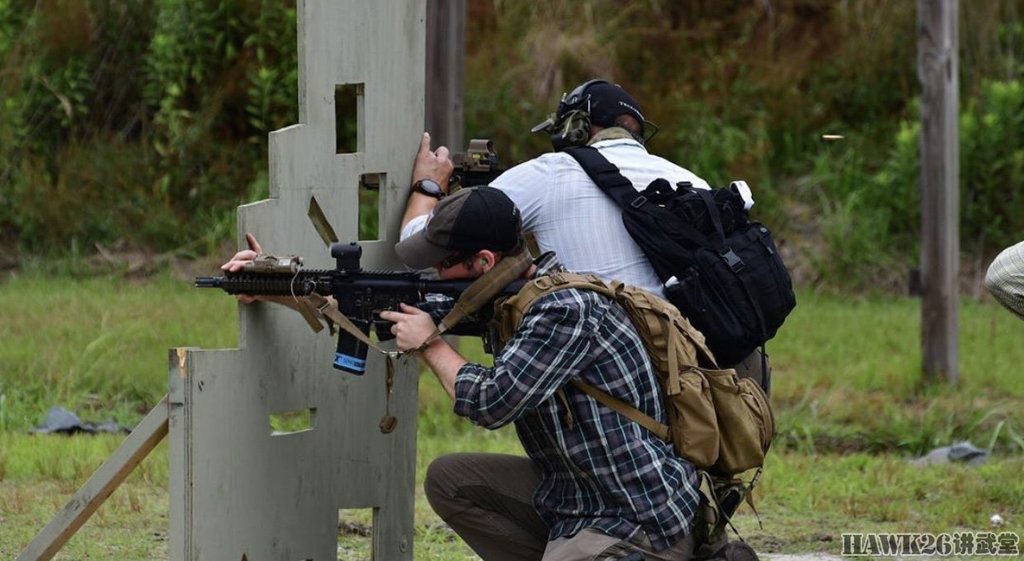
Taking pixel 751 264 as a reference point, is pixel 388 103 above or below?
above

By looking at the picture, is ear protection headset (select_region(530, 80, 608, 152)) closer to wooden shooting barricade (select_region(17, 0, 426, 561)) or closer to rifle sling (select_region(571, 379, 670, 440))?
wooden shooting barricade (select_region(17, 0, 426, 561))

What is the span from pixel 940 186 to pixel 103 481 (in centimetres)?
568

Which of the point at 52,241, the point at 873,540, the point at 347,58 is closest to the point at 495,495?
the point at 347,58

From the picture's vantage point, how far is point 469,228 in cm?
415

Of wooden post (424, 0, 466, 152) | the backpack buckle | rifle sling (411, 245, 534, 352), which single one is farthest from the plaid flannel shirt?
wooden post (424, 0, 466, 152)

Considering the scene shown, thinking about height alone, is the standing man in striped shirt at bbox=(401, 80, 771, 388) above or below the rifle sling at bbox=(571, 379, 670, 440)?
above

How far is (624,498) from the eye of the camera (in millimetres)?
4047

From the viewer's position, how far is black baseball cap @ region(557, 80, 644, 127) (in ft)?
16.4

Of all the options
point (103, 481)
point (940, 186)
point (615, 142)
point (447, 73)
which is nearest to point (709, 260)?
point (615, 142)

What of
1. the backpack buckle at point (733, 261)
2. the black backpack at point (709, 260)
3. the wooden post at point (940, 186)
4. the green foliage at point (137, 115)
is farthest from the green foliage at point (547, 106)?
the backpack buckle at point (733, 261)

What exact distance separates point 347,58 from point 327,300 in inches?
33.3

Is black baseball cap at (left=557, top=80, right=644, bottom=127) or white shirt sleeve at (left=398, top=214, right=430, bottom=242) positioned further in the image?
black baseball cap at (left=557, top=80, right=644, bottom=127)

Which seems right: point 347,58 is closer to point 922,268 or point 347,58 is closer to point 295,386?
point 295,386

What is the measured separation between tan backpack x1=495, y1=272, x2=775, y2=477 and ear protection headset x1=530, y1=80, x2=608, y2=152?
983mm
